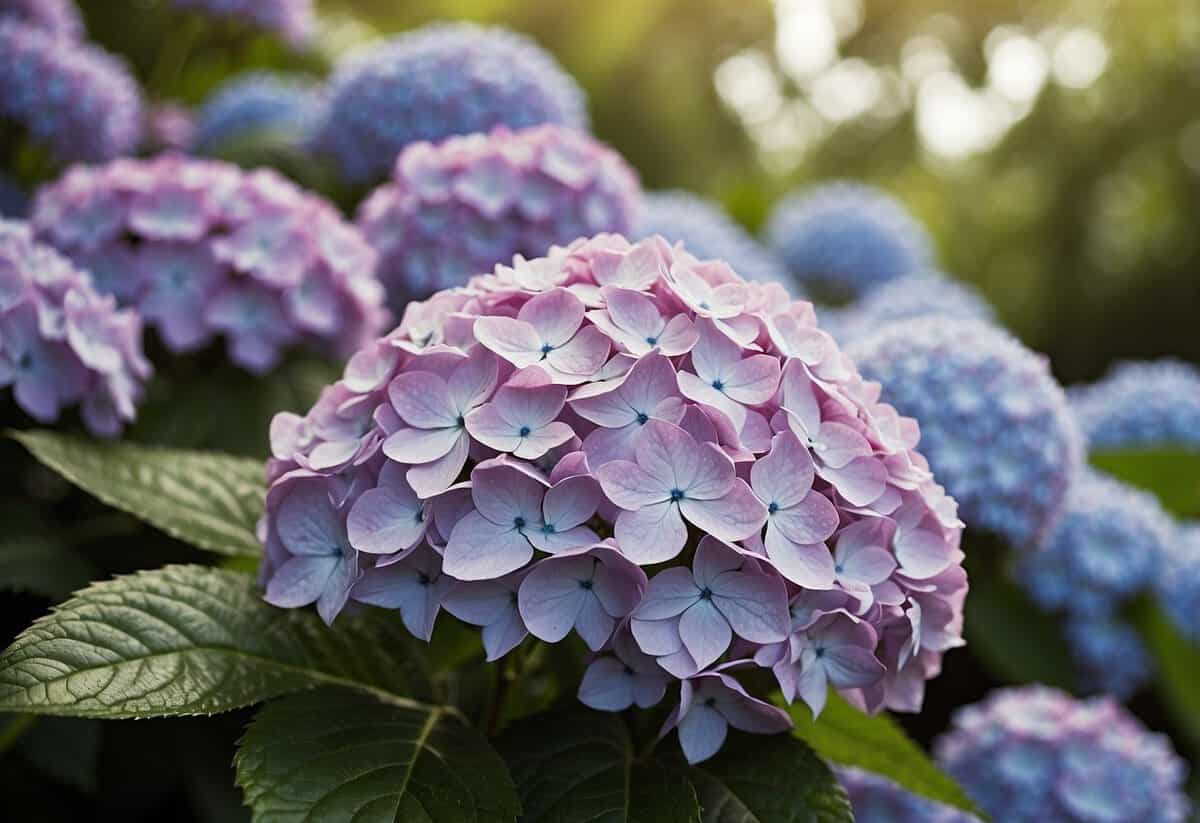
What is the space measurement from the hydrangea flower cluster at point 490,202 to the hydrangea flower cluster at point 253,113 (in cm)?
54

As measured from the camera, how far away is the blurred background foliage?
2631 mm

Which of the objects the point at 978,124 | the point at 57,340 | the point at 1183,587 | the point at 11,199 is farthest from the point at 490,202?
the point at 978,124

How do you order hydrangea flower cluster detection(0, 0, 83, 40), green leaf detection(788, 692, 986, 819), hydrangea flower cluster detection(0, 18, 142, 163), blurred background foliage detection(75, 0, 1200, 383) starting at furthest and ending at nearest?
1. blurred background foliage detection(75, 0, 1200, 383)
2. hydrangea flower cluster detection(0, 0, 83, 40)
3. hydrangea flower cluster detection(0, 18, 142, 163)
4. green leaf detection(788, 692, 986, 819)

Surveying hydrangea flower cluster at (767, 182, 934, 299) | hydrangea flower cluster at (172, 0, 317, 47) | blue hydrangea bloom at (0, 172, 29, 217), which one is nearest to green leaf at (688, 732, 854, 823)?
blue hydrangea bloom at (0, 172, 29, 217)

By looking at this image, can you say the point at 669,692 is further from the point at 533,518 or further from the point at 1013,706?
the point at 1013,706

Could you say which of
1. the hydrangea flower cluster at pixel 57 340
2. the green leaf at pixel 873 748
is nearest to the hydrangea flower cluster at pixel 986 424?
the green leaf at pixel 873 748

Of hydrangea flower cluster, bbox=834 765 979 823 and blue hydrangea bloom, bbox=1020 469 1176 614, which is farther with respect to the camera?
blue hydrangea bloom, bbox=1020 469 1176 614

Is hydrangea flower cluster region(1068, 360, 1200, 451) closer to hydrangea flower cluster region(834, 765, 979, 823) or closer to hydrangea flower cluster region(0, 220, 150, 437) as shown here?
hydrangea flower cluster region(834, 765, 979, 823)

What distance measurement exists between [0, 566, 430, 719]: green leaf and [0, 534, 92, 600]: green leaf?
23cm

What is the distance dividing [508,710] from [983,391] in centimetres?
63

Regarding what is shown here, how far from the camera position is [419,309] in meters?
0.92

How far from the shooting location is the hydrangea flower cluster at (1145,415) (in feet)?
6.31

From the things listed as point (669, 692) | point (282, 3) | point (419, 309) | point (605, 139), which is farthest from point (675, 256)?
point (605, 139)

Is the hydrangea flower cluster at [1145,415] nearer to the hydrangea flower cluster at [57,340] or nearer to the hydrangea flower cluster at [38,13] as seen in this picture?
the hydrangea flower cluster at [57,340]
